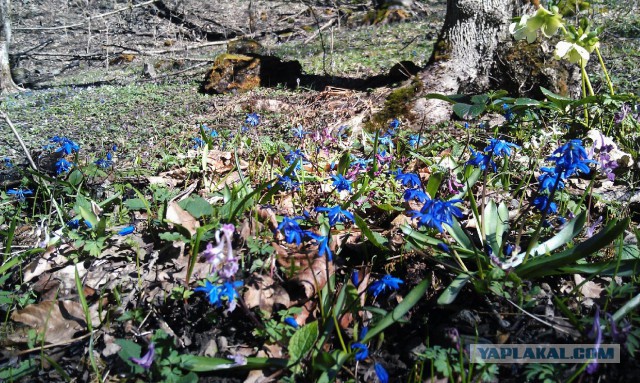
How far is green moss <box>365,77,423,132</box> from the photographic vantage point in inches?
153

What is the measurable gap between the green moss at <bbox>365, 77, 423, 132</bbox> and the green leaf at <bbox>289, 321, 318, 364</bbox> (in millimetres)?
2454

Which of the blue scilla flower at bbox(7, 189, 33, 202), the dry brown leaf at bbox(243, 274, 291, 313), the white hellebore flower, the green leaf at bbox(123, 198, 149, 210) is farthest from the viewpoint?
the blue scilla flower at bbox(7, 189, 33, 202)

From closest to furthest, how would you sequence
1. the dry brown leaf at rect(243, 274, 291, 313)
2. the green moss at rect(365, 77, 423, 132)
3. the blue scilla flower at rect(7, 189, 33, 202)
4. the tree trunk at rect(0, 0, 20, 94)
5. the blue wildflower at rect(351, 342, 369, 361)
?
1. the blue wildflower at rect(351, 342, 369, 361)
2. the dry brown leaf at rect(243, 274, 291, 313)
3. the blue scilla flower at rect(7, 189, 33, 202)
4. the green moss at rect(365, 77, 423, 132)
5. the tree trunk at rect(0, 0, 20, 94)

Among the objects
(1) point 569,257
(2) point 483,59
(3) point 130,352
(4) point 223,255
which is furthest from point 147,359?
(2) point 483,59

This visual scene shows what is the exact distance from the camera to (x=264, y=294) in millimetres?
1771

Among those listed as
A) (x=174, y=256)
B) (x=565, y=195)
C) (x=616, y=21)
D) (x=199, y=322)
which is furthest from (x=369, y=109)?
(x=616, y=21)

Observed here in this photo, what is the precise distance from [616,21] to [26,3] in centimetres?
1826

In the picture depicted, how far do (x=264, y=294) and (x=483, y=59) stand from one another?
340 cm

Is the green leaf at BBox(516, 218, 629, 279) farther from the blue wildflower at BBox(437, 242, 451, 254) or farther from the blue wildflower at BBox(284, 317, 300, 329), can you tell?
the blue wildflower at BBox(284, 317, 300, 329)

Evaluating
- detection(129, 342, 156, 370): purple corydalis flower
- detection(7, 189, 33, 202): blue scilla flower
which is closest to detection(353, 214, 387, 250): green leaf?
detection(129, 342, 156, 370): purple corydalis flower

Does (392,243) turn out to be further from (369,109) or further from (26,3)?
(26,3)

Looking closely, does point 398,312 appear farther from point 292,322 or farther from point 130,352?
point 130,352

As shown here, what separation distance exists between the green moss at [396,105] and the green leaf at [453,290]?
7.32 ft

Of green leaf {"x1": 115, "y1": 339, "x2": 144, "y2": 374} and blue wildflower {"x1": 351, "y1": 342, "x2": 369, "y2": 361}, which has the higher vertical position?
blue wildflower {"x1": 351, "y1": 342, "x2": 369, "y2": 361}
